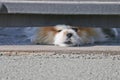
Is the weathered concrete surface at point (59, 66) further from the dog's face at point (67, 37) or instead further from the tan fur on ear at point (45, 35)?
the tan fur on ear at point (45, 35)

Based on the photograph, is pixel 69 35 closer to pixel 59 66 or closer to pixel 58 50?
pixel 58 50

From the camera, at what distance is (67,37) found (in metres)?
6.53

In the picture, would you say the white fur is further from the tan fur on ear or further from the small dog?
the tan fur on ear

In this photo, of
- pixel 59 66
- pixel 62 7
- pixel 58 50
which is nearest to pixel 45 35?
pixel 58 50

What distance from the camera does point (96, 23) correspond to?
6.28 meters

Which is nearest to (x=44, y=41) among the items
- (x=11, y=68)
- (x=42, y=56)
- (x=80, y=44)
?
(x=80, y=44)

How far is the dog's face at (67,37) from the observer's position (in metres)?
6.44

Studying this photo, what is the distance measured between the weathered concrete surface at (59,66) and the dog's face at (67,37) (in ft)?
1.69

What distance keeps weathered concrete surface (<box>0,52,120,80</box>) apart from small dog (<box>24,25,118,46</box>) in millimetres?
542

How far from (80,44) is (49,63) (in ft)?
3.71

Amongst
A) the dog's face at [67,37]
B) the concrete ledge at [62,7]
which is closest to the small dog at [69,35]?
the dog's face at [67,37]

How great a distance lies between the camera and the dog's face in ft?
21.1

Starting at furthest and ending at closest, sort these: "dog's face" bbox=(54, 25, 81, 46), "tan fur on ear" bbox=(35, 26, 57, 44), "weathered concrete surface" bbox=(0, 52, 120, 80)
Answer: "tan fur on ear" bbox=(35, 26, 57, 44) < "dog's face" bbox=(54, 25, 81, 46) < "weathered concrete surface" bbox=(0, 52, 120, 80)

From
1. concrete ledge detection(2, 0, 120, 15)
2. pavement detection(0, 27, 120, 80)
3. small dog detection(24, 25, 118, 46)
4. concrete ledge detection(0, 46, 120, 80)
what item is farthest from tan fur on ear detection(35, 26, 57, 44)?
concrete ledge detection(2, 0, 120, 15)
